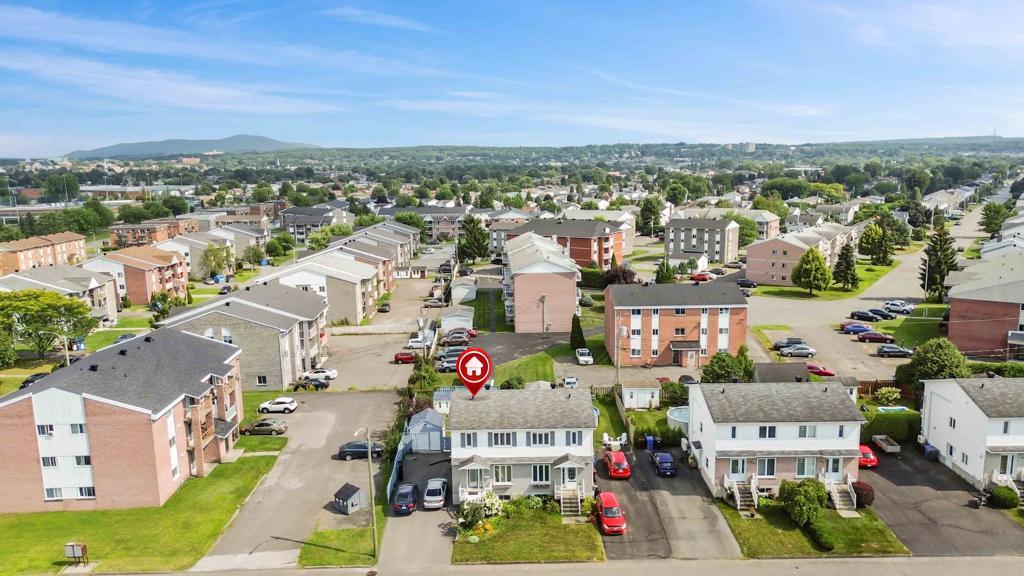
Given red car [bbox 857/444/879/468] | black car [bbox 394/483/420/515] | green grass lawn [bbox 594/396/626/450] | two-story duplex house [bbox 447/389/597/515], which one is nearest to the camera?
black car [bbox 394/483/420/515]

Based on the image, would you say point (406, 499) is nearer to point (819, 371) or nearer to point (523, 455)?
point (523, 455)

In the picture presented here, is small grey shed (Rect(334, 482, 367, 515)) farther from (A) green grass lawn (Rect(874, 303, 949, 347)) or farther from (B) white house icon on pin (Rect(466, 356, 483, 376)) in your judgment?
(A) green grass lawn (Rect(874, 303, 949, 347))

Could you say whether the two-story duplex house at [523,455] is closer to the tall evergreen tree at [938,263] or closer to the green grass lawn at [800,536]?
the green grass lawn at [800,536]

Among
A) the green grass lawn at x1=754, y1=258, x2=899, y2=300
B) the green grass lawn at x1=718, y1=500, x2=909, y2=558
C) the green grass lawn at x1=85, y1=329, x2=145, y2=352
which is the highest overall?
the green grass lawn at x1=754, y1=258, x2=899, y2=300

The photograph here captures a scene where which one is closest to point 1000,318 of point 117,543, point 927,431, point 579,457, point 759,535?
point 927,431

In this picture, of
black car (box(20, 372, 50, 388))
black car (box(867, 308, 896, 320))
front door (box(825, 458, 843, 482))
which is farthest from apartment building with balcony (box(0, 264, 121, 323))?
black car (box(867, 308, 896, 320))
